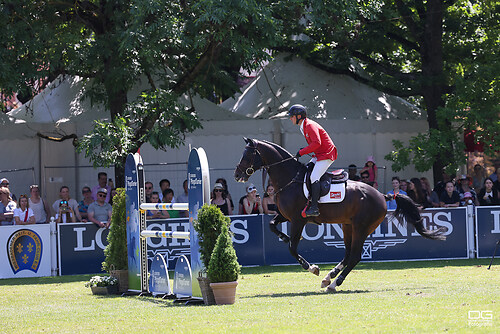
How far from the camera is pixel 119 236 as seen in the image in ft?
44.3

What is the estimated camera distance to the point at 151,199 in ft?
59.1

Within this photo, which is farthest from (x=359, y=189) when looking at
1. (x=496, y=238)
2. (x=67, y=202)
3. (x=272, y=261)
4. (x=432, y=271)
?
(x=67, y=202)

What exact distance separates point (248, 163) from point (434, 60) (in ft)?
40.3

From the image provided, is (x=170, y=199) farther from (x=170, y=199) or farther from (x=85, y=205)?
(x=85, y=205)

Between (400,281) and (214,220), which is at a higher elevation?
(214,220)

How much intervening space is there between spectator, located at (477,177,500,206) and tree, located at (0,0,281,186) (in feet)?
20.1

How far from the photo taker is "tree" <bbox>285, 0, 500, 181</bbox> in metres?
21.3

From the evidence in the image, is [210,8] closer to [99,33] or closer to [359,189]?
[99,33]

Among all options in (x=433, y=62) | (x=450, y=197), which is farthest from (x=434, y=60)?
(x=450, y=197)

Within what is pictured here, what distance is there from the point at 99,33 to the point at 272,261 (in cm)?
691

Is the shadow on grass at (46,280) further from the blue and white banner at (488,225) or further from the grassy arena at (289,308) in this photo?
the blue and white banner at (488,225)

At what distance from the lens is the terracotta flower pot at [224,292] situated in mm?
10891

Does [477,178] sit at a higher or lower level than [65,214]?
higher

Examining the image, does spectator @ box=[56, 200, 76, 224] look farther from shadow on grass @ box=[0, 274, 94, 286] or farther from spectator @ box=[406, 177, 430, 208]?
spectator @ box=[406, 177, 430, 208]
